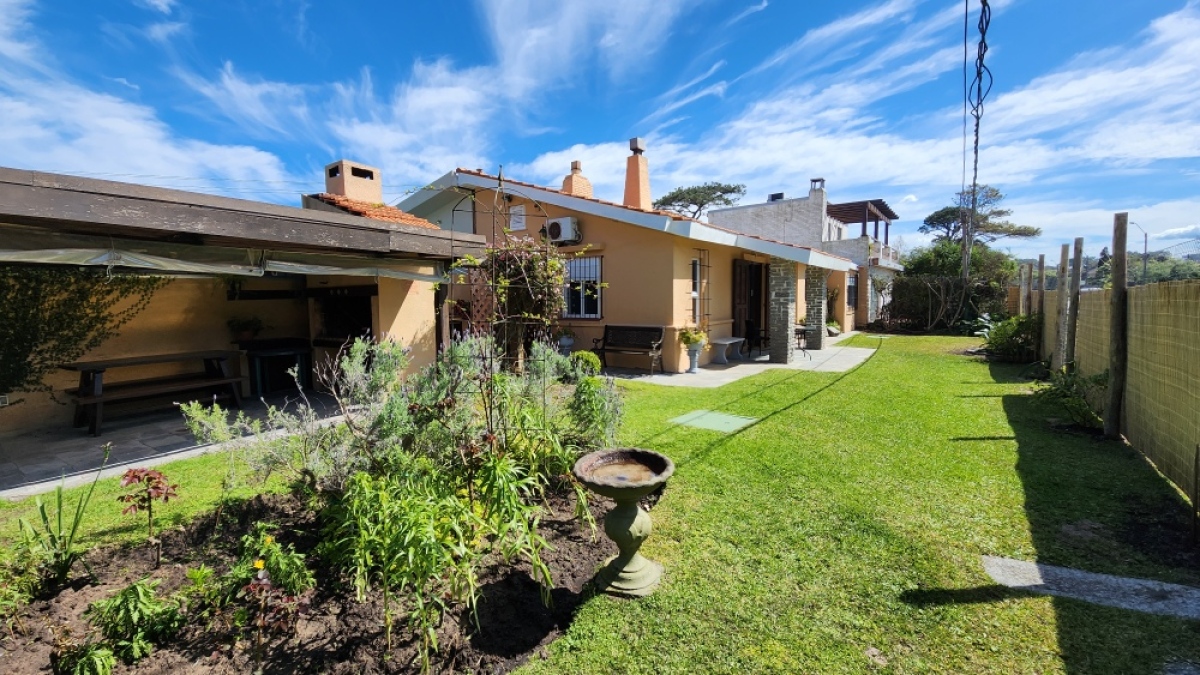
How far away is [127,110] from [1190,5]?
16.3 metres

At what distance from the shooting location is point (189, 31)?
7.22 meters

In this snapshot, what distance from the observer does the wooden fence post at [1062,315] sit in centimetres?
827

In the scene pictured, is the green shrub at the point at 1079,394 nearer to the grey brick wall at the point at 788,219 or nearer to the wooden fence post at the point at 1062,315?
the wooden fence post at the point at 1062,315

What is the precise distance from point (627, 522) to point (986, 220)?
4532 centimetres

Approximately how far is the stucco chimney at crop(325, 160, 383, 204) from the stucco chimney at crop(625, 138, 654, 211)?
595cm

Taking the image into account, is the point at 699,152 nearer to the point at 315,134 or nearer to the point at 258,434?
the point at 315,134

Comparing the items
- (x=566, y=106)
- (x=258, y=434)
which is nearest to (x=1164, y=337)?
(x=258, y=434)

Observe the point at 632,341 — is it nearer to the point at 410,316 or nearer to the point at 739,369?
the point at 739,369

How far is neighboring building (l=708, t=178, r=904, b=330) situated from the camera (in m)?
21.1

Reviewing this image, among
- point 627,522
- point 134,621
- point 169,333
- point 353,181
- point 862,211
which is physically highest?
point 862,211

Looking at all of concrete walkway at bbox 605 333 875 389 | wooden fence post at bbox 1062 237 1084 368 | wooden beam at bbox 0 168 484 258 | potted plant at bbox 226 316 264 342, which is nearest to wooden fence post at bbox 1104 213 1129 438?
wooden fence post at bbox 1062 237 1084 368

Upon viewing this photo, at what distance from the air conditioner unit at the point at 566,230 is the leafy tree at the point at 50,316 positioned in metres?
7.29

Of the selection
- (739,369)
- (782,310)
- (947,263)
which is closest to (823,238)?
(947,263)

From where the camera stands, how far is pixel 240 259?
558 centimetres
